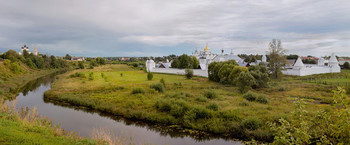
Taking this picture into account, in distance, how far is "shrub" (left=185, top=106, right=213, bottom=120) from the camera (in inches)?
579

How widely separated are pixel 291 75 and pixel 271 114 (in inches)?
1358

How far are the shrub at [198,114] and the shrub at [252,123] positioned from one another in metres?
2.60

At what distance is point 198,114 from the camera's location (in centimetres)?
1485

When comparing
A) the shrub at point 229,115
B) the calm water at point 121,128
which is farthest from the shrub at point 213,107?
the calm water at point 121,128

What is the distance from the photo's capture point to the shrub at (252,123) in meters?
12.8

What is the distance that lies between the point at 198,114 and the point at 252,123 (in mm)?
3711

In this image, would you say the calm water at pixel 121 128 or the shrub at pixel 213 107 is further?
the shrub at pixel 213 107

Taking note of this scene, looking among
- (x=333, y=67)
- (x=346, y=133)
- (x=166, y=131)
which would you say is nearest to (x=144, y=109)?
(x=166, y=131)

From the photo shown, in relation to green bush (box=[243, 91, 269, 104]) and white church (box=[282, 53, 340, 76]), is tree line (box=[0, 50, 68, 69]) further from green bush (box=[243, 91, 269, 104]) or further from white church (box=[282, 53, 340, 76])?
white church (box=[282, 53, 340, 76])

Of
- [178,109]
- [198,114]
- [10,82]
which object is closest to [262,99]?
[198,114]

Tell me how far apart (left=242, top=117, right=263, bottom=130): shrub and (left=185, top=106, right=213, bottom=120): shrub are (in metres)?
2.60

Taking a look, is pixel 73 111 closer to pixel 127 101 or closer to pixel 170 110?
pixel 127 101

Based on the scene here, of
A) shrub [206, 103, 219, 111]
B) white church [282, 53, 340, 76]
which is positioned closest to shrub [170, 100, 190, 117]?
shrub [206, 103, 219, 111]

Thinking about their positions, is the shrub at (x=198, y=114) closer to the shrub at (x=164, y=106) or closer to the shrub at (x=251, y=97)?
the shrub at (x=164, y=106)
